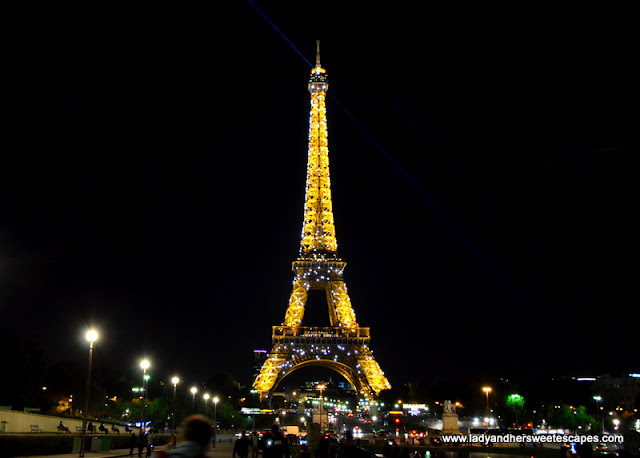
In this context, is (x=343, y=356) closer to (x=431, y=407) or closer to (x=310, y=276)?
(x=310, y=276)

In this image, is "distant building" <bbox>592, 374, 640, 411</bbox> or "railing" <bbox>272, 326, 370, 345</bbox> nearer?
"railing" <bbox>272, 326, 370, 345</bbox>

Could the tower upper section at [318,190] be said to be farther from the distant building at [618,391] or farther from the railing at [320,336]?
the distant building at [618,391]

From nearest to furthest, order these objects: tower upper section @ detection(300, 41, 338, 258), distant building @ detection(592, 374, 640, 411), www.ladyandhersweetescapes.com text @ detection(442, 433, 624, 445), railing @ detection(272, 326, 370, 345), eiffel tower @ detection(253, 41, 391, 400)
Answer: www.ladyandhersweetescapes.com text @ detection(442, 433, 624, 445), eiffel tower @ detection(253, 41, 391, 400), railing @ detection(272, 326, 370, 345), tower upper section @ detection(300, 41, 338, 258), distant building @ detection(592, 374, 640, 411)

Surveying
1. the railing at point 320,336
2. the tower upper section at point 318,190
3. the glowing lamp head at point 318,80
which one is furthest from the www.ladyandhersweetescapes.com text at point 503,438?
the glowing lamp head at point 318,80

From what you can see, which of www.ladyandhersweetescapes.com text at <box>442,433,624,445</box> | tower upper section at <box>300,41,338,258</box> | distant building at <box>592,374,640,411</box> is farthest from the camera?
distant building at <box>592,374,640,411</box>

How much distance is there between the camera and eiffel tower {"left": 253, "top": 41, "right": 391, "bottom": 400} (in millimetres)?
76438

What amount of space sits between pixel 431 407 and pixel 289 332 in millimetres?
50939

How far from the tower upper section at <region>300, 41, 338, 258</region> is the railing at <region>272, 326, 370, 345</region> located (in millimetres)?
9613

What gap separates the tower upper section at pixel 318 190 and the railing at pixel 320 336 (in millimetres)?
9613

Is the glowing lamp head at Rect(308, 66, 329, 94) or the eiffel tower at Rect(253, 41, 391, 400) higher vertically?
the glowing lamp head at Rect(308, 66, 329, 94)

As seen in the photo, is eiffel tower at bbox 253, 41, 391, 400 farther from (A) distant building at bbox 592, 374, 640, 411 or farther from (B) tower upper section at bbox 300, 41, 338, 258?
(A) distant building at bbox 592, 374, 640, 411

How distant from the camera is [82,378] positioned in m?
86.0

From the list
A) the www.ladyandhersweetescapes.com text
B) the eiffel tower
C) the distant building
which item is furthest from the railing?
the distant building

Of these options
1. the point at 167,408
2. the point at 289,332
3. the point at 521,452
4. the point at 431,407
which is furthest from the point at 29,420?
the point at 431,407
